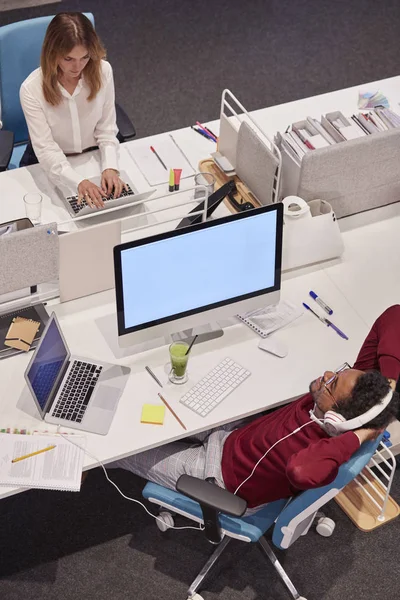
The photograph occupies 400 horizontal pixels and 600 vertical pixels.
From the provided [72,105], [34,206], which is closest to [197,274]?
[34,206]

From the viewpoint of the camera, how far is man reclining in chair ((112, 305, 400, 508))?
6.89 ft

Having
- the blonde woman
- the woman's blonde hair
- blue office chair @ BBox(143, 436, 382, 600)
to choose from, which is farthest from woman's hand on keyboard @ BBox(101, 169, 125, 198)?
blue office chair @ BBox(143, 436, 382, 600)

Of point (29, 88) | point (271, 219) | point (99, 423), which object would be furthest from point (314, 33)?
point (99, 423)

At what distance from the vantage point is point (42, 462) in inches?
89.9

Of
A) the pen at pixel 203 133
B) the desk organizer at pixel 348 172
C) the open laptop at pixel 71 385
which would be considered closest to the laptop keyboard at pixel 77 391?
the open laptop at pixel 71 385

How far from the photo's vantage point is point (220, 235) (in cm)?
240

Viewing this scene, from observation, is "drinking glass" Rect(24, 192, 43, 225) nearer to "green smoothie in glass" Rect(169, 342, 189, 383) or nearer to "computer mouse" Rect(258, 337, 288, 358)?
"green smoothie in glass" Rect(169, 342, 189, 383)

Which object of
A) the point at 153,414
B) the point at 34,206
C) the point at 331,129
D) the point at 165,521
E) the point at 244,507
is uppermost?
the point at 331,129

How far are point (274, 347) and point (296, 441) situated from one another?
1.45 feet

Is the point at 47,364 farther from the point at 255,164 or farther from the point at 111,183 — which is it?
the point at 255,164

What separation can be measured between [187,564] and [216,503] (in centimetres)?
67

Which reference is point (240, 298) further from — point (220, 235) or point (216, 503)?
point (216, 503)

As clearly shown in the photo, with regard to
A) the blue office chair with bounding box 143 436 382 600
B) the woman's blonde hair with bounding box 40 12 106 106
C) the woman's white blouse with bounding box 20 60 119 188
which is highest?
the woman's blonde hair with bounding box 40 12 106 106

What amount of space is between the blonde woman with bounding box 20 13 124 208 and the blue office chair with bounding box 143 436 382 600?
1.14m
